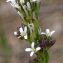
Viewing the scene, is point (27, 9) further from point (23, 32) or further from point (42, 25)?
point (42, 25)

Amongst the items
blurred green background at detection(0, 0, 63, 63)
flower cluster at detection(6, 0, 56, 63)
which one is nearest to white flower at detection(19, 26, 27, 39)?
flower cluster at detection(6, 0, 56, 63)

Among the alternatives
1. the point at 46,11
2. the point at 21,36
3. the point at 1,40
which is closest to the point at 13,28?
the point at 46,11

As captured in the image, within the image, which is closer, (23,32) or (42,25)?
(23,32)

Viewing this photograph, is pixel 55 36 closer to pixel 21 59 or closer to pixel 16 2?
pixel 21 59

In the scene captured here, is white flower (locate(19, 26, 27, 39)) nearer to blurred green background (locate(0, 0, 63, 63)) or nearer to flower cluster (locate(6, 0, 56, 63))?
flower cluster (locate(6, 0, 56, 63))

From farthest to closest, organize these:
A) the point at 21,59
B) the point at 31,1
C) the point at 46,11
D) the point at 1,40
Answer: the point at 46,11 < the point at 21,59 < the point at 1,40 < the point at 31,1

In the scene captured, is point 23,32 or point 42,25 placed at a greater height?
point 42,25

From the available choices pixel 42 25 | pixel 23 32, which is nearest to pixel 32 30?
pixel 23 32

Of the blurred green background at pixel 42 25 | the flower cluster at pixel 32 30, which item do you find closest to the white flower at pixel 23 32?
the flower cluster at pixel 32 30
